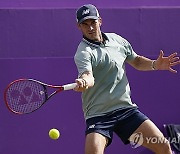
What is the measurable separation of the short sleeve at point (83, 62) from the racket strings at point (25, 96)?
338 millimetres

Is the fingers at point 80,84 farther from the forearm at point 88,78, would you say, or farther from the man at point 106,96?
the man at point 106,96

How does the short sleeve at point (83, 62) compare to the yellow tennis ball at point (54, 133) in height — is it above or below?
above

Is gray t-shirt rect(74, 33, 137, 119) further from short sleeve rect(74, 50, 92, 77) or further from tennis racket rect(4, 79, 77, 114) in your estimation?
tennis racket rect(4, 79, 77, 114)

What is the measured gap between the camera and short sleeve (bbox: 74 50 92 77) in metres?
3.67

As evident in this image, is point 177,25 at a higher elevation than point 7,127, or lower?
higher

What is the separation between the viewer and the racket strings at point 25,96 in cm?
396

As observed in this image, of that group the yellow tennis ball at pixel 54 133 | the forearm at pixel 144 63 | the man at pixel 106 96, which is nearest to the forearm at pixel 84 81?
the man at pixel 106 96

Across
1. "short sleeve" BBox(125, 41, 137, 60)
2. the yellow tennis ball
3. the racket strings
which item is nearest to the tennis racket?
the racket strings

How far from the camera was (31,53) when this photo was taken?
213 inches

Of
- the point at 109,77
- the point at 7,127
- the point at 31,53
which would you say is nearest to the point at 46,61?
the point at 31,53

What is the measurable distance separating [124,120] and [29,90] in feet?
2.32

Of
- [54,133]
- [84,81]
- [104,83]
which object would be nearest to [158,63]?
[104,83]

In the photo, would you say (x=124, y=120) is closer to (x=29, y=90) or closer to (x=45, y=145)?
(x=29, y=90)

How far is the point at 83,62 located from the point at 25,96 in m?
0.64
